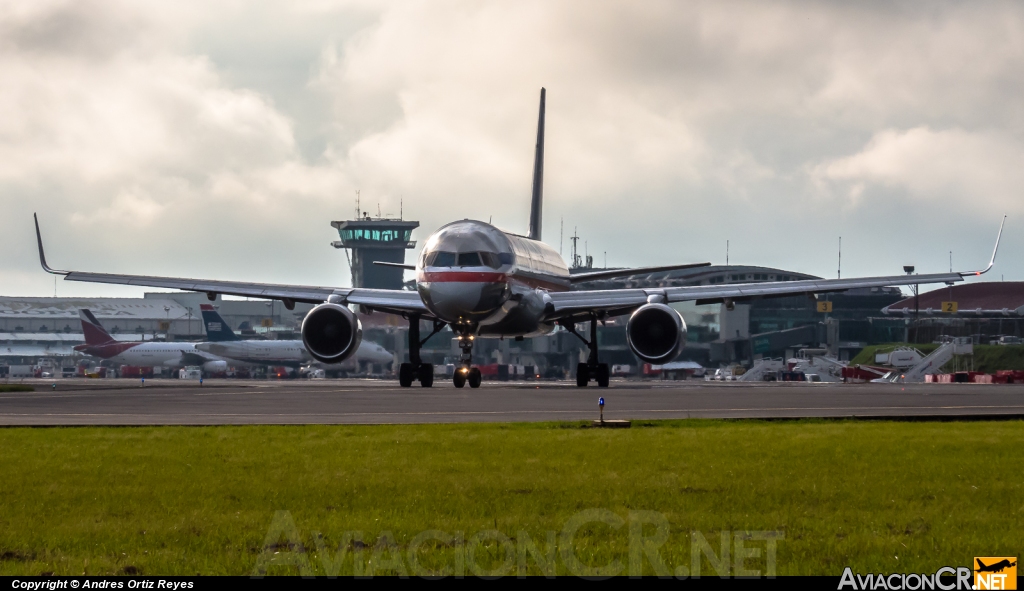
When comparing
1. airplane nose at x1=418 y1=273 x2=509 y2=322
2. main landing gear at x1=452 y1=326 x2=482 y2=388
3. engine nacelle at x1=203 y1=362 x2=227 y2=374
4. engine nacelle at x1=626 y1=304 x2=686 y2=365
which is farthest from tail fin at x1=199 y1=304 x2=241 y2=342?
engine nacelle at x1=626 y1=304 x2=686 y2=365

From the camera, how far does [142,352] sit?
5281 inches

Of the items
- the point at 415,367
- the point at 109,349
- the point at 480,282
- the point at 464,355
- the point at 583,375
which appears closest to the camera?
the point at 480,282

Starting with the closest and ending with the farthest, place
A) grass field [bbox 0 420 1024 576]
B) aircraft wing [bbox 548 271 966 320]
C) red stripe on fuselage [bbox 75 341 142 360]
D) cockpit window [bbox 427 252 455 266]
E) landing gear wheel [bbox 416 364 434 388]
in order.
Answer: grass field [bbox 0 420 1024 576] < cockpit window [bbox 427 252 455 266] < aircraft wing [bbox 548 271 966 320] < landing gear wheel [bbox 416 364 434 388] < red stripe on fuselage [bbox 75 341 142 360]

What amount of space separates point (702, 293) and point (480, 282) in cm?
839

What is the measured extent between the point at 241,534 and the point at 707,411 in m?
16.1

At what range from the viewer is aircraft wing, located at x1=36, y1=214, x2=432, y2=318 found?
131 feet

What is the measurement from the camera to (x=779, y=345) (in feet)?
392

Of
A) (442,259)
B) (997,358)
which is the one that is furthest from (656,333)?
(997,358)

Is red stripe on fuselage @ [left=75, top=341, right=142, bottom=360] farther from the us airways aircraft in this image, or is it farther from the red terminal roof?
the us airways aircraft

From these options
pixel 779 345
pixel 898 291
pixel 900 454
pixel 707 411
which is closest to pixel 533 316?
pixel 707 411

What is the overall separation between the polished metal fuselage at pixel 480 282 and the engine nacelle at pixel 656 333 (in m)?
4.16

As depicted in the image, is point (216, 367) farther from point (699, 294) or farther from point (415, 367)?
point (699, 294)

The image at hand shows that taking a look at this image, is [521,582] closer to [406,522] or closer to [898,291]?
[406,522]

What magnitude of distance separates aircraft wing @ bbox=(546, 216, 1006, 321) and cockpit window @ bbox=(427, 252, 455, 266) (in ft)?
19.1
